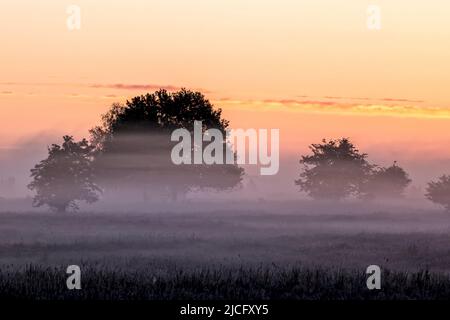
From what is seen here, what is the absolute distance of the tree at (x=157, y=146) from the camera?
74812 mm

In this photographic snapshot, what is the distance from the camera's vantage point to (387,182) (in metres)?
98.6

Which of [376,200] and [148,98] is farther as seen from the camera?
[376,200]

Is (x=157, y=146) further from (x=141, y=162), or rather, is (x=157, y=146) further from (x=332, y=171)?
(x=332, y=171)

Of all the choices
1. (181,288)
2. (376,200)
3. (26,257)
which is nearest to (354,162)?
(376,200)

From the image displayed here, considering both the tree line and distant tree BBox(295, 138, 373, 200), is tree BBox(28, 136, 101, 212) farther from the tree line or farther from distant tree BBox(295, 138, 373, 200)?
distant tree BBox(295, 138, 373, 200)

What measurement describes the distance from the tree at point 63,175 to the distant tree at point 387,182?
37847mm

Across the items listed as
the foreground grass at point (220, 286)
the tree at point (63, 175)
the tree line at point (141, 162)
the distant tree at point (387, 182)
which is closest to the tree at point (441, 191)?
the tree line at point (141, 162)

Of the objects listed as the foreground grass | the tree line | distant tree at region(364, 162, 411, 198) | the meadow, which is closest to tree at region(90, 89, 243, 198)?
the tree line

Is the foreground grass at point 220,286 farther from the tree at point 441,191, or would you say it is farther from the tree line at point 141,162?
the tree at point 441,191

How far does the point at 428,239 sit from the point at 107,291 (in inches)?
1042

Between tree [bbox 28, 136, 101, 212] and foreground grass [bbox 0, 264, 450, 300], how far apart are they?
4814 centimetres
